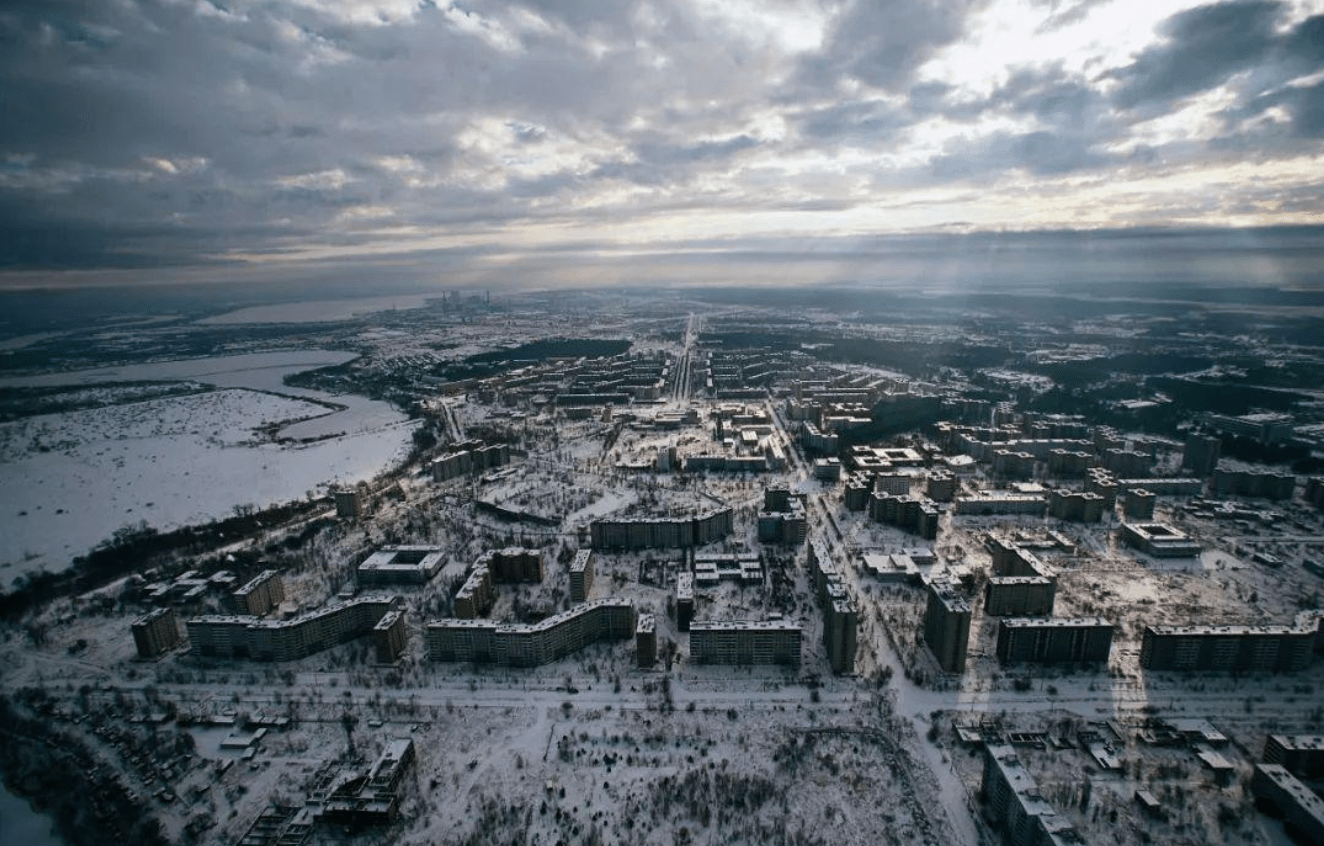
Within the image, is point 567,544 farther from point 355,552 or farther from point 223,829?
point 223,829

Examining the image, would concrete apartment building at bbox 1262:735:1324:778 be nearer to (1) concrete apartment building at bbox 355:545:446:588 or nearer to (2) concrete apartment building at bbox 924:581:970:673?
(2) concrete apartment building at bbox 924:581:970:673

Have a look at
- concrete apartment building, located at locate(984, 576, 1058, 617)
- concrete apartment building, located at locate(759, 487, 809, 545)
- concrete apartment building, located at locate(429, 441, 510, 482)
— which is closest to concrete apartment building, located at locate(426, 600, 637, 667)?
concrete apartment building, located at locate(759, 487, 809, 545)

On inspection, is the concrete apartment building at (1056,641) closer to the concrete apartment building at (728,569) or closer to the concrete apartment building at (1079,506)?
the concrete apartment building at (728,569)

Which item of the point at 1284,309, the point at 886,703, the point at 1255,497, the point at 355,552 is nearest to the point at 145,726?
the point at 355,552

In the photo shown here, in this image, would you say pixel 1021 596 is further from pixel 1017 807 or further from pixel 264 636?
pixel 264 636

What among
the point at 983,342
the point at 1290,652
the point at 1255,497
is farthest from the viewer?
the point at 983,342
